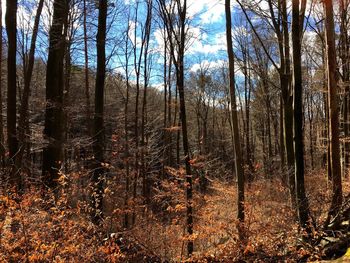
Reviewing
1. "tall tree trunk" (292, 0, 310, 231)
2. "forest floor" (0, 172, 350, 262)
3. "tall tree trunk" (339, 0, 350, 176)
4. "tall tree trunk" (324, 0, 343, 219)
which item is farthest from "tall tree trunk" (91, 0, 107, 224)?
"tall tree trunk" (339, 0, 350, 176)

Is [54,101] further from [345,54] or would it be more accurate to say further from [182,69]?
[345,54]

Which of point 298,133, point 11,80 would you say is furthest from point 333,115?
point 11,80

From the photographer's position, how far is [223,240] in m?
11.6

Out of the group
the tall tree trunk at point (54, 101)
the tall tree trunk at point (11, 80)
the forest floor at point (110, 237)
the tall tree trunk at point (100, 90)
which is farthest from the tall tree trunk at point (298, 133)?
the tall tree trunk at point (11, 80)

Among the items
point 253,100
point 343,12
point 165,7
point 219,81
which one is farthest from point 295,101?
point 219,81

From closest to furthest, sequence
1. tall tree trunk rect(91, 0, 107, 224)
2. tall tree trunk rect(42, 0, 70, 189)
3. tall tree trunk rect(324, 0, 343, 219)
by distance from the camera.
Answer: tall tree trunk rect(324, 0, 343, 219) → tall tree trunk rect(91, 0, 107, 224) → tall tree trunk rect(42, 0, 70, 189)

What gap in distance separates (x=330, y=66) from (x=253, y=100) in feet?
82.5

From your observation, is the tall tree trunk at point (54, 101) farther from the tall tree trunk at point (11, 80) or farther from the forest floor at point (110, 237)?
the forest floor at point (110, 237)

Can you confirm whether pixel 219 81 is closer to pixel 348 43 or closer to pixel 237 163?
pixel 348 43

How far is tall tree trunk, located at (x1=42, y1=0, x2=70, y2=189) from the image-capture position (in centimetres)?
1114

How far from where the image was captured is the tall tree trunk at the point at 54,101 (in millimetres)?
11141

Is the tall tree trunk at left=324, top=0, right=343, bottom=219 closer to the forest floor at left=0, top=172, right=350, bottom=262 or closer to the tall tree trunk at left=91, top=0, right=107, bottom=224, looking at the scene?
the forest floor at left=0, top=172, right=350, bottom=262

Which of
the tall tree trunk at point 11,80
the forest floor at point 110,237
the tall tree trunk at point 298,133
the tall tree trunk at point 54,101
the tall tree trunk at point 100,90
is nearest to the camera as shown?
the forest floor at point 110,237

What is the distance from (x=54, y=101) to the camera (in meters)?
11.5
